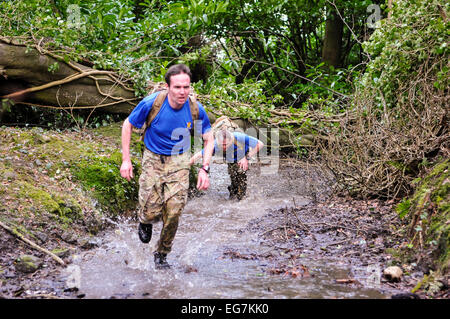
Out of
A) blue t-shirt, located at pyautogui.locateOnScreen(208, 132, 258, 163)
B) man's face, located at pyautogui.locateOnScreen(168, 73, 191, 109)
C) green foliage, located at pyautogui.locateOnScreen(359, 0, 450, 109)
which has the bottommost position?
blue t-shirt, located at pyautogui.locateOnScreen(208, 132, 258, 163)

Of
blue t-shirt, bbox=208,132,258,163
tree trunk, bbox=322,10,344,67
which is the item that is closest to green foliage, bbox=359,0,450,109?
blue t-shirt, bbox=208,132,258,163

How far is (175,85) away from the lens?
5.02 meters

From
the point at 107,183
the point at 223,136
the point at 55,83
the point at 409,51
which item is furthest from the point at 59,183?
the point at 409,51

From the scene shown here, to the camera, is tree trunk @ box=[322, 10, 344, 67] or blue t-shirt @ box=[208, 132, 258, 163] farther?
tree trunk @ box=[322, 10, 344, 67]

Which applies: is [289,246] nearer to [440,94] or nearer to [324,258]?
[324,258]

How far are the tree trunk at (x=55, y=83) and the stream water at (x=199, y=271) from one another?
10.8 ft

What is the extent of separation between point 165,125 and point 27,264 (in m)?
1.91

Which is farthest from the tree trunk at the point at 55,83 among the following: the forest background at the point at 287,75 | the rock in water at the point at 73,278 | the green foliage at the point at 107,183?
the rock in water at the point at 73,278

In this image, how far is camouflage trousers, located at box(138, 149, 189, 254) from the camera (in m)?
5.26

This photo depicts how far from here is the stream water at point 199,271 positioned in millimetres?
4258

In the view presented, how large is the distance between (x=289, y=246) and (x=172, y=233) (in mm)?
1436

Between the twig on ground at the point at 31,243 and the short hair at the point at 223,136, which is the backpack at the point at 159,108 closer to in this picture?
the twig on ground at the point at 31,243

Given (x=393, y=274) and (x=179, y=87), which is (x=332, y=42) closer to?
(x=179, y=87)

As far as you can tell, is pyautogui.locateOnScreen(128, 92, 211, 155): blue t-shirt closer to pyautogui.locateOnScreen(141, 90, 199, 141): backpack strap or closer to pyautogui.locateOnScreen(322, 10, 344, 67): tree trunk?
pyautogui.locateOnScreen(141, 90, 199, 141): backpack strap
